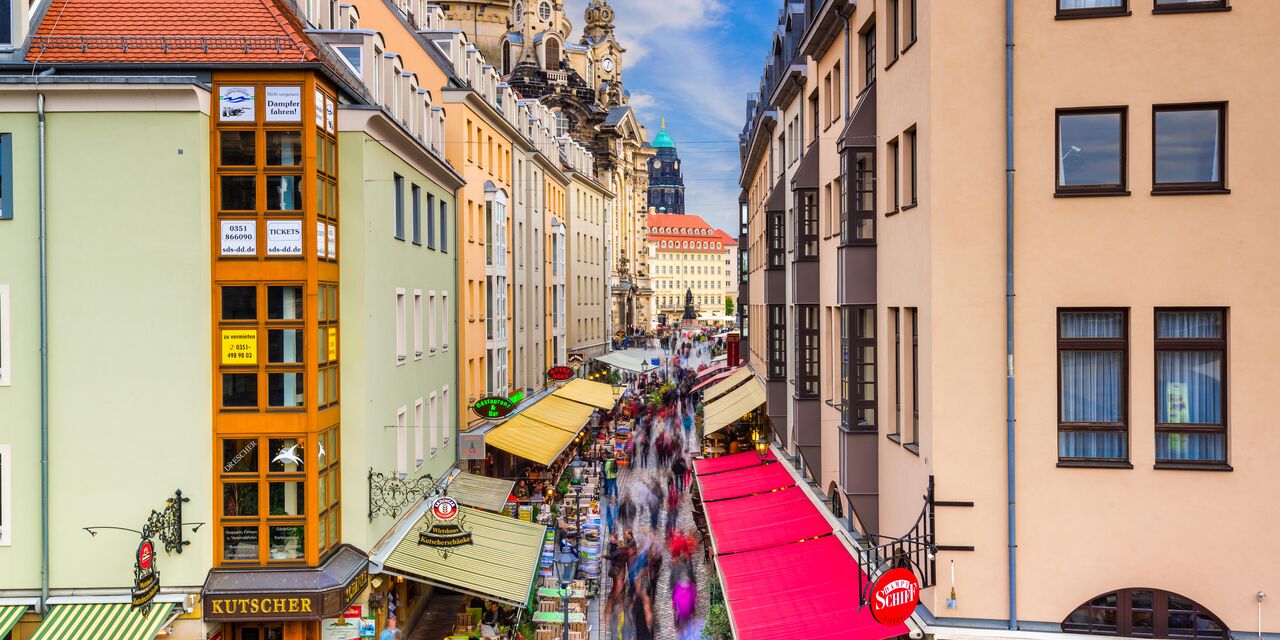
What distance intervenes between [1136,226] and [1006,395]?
7.88 feet

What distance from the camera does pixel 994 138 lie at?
12.0 metres

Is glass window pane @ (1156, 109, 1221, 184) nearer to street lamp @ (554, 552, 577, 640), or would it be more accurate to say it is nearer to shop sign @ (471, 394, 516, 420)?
street lamp @ (554, 552, 577, 640)

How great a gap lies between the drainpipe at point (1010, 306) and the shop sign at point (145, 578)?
12.3 meters

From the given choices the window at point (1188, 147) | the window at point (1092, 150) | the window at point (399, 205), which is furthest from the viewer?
the window at point (399, 205)

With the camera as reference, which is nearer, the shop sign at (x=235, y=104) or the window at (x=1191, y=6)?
the window at (x=1191, y=6)

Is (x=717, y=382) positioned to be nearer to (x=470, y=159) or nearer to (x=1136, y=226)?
(x=470, y=159)

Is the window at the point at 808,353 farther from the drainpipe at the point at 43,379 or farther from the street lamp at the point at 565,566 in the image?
the drainpipe at the point at 43,379

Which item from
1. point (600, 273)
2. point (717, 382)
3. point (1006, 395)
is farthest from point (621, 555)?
point (600, 273)

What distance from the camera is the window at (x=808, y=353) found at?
872 inches

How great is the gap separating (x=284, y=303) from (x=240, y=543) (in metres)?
3.95

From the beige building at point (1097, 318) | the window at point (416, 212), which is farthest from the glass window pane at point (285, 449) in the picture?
the beige building at point (1097, 318)

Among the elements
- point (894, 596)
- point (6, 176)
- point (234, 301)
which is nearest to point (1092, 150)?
point (894, 596)

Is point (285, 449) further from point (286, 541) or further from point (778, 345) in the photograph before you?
point (778, 345)

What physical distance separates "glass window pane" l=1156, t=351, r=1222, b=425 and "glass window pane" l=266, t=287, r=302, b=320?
12602 mm
